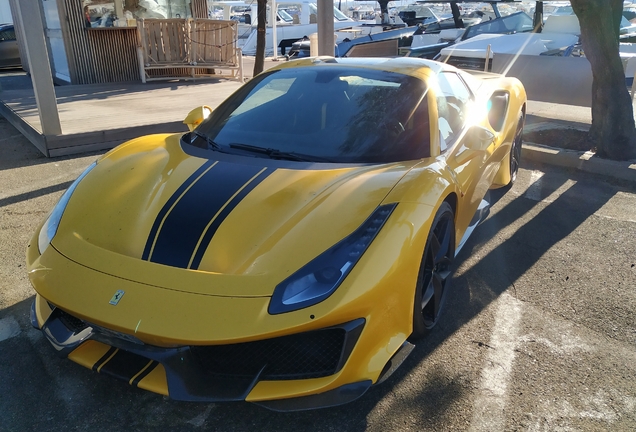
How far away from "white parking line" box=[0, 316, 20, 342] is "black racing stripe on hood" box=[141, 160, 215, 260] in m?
1.12

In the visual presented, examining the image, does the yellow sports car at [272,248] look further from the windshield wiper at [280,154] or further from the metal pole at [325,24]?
the metal pole at [325,24]

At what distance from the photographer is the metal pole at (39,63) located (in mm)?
5605

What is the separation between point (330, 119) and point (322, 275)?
130 cm

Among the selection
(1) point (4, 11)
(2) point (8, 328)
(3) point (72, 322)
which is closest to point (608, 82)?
(3) point (72, 322)

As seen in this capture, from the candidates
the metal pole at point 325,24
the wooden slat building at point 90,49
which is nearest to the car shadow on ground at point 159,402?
the metal pole at point 325,24

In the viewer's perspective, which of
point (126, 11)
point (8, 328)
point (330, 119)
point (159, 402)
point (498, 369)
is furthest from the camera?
point (126, 11)

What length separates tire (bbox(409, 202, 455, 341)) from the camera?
7.93 feet

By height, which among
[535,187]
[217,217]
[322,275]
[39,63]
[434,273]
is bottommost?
[535,187]

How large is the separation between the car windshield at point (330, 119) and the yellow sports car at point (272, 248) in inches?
0.5

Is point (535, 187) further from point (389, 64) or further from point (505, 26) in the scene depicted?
point (505, 26)

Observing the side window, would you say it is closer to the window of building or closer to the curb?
the curb

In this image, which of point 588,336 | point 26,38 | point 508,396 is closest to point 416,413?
point 508,396

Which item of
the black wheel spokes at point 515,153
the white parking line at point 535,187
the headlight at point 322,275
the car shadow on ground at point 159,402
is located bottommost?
the white parking line at point 535,187

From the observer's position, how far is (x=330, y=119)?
120 inches
